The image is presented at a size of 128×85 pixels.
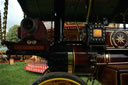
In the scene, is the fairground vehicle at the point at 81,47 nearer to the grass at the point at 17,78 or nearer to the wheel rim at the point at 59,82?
the wheel rim at the point at 59,82

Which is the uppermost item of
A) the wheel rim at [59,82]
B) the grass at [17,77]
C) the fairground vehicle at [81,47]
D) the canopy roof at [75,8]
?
the canopy roof at [75,8]

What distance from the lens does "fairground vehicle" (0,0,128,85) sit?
208 cm

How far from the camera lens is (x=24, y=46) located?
2191mm

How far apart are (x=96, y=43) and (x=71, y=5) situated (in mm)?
875

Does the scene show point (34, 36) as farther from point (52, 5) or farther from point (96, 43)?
point (96, 43)

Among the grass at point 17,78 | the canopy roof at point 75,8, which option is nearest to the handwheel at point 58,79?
the canopy roof at point 75,8

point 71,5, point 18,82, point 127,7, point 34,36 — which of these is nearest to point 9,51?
point 34,36

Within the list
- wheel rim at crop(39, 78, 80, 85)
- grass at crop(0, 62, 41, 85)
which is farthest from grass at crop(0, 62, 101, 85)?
wheel rim at crop(39, 78, 80, 85)

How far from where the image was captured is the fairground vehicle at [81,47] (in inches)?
82.0

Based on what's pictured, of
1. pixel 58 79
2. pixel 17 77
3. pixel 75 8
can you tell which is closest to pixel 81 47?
pixel 75 8

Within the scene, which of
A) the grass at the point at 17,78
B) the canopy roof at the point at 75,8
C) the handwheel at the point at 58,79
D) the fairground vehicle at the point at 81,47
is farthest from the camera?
the grass at the point at 17,78

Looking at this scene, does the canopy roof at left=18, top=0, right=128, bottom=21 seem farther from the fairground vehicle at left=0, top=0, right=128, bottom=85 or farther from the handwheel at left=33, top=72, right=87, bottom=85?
the handwheel at left=33, top=72, right=87, bottom=85

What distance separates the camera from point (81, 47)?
2.57m

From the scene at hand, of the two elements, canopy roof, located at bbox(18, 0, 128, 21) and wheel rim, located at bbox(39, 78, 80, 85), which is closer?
wheel rim, located at bbox(39, 78, 80, 85)
